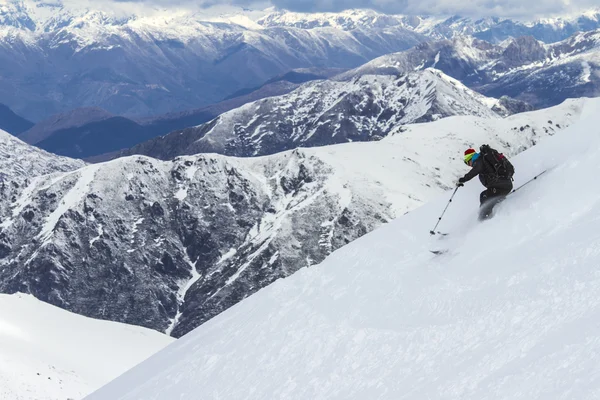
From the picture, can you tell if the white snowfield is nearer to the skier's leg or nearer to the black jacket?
the skier's leg

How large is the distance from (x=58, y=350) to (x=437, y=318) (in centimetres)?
7192

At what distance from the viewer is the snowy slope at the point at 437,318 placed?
1394 cm

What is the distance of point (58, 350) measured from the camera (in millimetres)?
79375

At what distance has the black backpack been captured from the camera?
22.7 meters

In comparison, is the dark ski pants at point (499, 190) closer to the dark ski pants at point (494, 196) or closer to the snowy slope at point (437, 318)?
the dark ski pants at point (494, 196)

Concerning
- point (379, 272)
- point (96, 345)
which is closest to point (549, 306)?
point (379, 272)

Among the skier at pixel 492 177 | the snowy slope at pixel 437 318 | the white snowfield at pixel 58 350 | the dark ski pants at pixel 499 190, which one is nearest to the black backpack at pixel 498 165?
the skier at pixel 492 177

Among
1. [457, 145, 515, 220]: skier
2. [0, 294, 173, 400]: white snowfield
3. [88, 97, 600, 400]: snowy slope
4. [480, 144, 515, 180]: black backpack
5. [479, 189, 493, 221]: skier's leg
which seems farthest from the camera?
[0, 294, 173, 400]: white snowfield

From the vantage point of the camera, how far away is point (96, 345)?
84.4 meters

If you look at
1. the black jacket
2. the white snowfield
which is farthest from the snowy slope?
the white snowfield

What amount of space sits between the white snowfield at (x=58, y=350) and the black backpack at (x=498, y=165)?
5217cm

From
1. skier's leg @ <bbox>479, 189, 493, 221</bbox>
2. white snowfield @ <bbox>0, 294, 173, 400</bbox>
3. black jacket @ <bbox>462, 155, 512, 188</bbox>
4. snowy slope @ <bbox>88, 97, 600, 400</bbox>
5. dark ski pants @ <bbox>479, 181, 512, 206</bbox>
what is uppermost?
black jacket @ <bbox>462, 155, 512, 188</bbox>

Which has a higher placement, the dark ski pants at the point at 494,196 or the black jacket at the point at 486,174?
the black jacket at the point at 486,174

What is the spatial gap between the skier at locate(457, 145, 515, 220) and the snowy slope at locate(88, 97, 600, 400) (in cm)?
50
